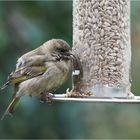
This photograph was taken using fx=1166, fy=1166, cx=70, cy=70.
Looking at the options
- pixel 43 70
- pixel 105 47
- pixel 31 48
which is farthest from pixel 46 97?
pixel 31 48

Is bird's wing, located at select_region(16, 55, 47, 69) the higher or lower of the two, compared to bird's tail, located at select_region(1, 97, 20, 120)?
higher

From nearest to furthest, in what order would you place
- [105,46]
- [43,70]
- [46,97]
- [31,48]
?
[105,46]
[46,97]
[43,70]
[31,48]

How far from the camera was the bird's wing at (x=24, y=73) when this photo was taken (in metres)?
10.2

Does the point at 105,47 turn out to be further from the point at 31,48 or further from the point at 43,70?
the point at 31,48

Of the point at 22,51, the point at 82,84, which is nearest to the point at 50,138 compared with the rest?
the point at 22,51

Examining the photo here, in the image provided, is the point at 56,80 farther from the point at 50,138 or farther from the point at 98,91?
the point at 50,138

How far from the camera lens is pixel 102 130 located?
40.7 feet

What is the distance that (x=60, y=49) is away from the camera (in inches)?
395

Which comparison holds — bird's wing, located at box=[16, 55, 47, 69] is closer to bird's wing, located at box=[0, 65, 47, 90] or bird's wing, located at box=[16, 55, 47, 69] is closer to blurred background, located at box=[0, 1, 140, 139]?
bird's wing, located at box=[0, 65, 47, 90]

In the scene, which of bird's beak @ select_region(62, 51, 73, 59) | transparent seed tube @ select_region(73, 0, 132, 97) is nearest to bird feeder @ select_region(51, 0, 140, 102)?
transparent seed tube @ select_region(73, 0, 132, 97)

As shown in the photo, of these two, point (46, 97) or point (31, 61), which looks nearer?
point (46, 97)

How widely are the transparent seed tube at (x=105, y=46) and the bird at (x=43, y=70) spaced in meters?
0.23

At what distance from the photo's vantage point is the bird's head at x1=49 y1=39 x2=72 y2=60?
9.98m

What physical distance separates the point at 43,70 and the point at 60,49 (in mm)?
269
